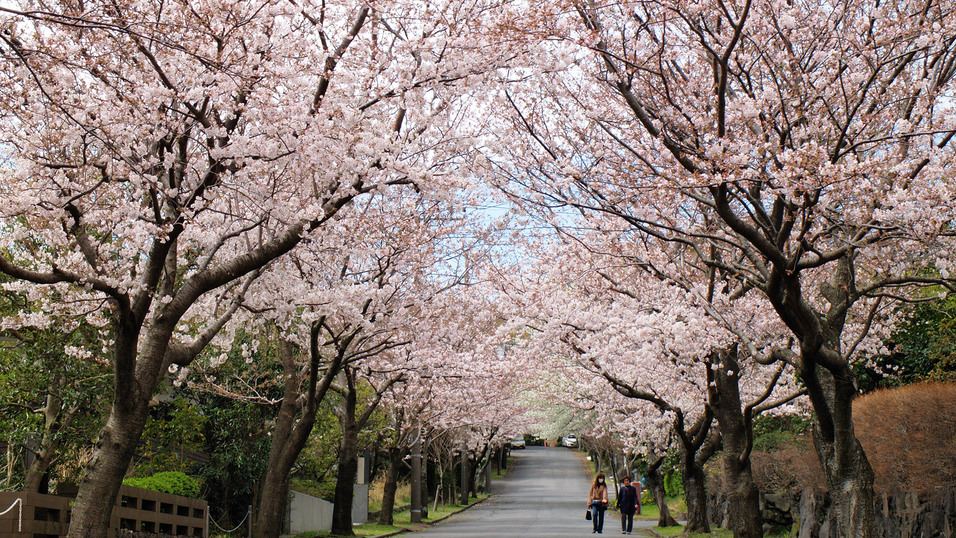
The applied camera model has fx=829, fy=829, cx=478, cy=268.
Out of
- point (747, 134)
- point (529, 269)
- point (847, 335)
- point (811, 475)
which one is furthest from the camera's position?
point (529, 269)

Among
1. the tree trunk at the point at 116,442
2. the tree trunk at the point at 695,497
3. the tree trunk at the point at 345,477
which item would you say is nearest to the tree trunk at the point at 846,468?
the tree trunk at the point at 116,442

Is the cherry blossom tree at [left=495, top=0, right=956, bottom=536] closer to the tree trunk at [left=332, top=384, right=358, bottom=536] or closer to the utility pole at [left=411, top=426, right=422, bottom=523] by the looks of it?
the tree trunk at [left=332, top=384, right=358, bottom=536]

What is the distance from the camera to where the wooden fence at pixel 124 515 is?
8336 mm

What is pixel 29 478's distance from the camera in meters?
13.6

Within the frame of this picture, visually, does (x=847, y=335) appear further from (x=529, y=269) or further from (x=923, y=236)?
(x=923, y=236)

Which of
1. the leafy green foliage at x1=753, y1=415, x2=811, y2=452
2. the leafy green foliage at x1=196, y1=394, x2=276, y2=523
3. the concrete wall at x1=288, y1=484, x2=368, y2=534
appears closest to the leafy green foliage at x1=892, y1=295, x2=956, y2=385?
the leafy green foliage at x1=753, y1=415, x2=811, y2=452

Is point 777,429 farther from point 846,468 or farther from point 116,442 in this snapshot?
point 116,442

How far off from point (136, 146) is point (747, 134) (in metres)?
6.43

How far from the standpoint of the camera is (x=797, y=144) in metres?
9.00

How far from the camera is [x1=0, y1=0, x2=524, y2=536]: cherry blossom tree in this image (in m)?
7.47

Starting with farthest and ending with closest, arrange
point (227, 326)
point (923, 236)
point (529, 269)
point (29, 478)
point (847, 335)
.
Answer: point (529, 269), point (847, 335), point (29, 478), point (227, 326), point (923, 236)

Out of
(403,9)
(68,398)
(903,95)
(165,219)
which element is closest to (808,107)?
(903,95)

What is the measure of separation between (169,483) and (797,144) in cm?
1176

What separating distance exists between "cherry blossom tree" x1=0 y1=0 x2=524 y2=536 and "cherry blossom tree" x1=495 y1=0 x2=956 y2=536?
4.93 feet
